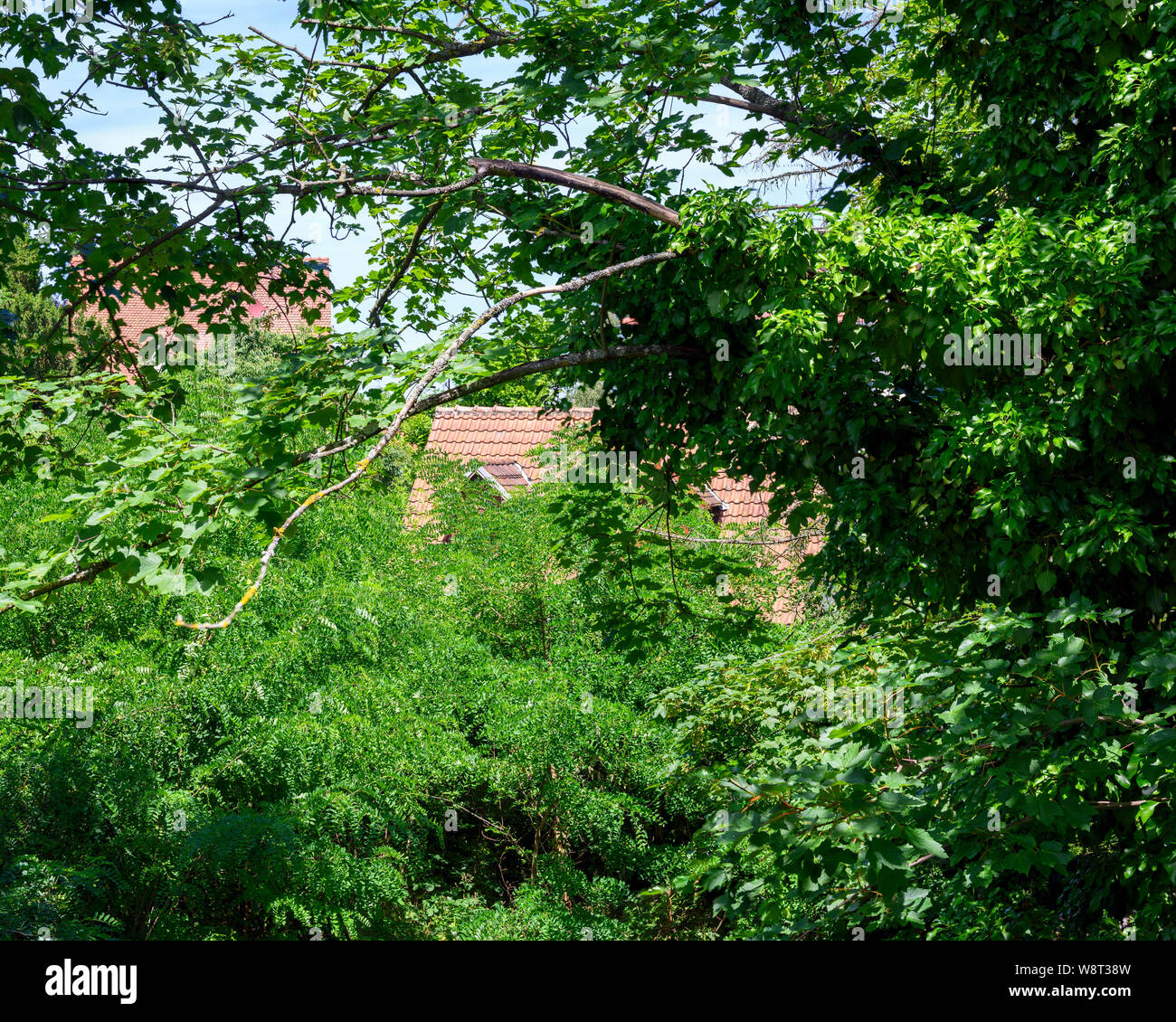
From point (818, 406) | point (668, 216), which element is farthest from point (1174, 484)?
point (668, 216)

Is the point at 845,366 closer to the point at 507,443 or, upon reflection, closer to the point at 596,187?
the point at 596,187

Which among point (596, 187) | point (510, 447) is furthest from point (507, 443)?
point (596, 187)

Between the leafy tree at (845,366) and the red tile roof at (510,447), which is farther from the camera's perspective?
the red tile roof at (510,447)

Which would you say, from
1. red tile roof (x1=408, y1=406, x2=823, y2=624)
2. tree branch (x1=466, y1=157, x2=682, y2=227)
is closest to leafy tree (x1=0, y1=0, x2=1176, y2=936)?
tree branch (x1=466, y1=157, x2=682, y2=227)

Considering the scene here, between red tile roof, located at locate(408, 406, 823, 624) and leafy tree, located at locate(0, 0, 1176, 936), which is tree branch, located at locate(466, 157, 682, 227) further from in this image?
red tile roof, located at locate(408, 406, 823, 624)

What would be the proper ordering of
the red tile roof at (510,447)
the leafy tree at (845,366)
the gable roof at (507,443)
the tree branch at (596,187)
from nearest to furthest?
the leafy tree at (845,366), the tree branch at (596,187), the red tile roof at (510,447), the gable roof at (507,443)

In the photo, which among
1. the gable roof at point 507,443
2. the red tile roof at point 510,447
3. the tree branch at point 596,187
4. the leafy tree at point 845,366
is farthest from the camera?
the gable roof at point 507,443

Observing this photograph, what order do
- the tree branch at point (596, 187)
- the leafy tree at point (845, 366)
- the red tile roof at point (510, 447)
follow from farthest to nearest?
the red tile roof at point (510, 447)
the tree branch at point (596, 187)
the leafy tree at point (845, 366)

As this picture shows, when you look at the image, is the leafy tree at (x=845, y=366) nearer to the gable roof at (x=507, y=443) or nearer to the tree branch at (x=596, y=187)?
the tree branch at (x=596, y=187)

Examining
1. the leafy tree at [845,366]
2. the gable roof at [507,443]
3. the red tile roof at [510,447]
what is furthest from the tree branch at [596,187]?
the gable roof at [507,443]

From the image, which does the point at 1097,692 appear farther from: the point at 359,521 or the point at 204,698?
the point at 359,521

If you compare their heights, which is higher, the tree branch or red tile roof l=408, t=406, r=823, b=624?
the tree branch

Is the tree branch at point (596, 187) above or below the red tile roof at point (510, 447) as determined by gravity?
above

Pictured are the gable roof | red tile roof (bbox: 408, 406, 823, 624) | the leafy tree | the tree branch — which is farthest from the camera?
the gable roof
